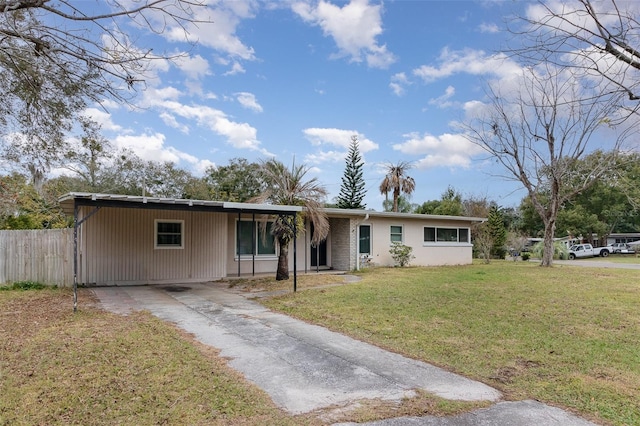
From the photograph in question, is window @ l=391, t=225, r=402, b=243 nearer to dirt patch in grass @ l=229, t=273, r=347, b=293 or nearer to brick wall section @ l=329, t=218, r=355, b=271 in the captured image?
brick wall section @ l=329, t=218, r=355, b=271

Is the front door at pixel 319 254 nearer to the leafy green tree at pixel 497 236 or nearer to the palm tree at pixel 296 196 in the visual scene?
the palm tree at pixel 296 196

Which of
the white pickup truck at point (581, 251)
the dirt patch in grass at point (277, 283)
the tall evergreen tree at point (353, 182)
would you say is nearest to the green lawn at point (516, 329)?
the dirt patch in grass at point (277, 283)

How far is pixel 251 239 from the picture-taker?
14711mm

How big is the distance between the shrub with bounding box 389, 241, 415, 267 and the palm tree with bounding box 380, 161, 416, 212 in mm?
15123

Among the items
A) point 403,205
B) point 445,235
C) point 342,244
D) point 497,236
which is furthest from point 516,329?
point 403,205

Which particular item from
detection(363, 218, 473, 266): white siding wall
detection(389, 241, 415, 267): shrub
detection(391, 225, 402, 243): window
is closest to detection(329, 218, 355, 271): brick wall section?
detection(363, 218, 473, 266): white siding wall

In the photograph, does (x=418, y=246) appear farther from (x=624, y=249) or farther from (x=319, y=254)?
(x=624, y=249)

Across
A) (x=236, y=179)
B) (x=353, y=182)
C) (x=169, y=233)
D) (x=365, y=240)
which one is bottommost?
(x=365, y=240)

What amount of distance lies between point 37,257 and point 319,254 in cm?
1005

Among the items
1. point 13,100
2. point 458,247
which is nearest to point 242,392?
point 13,100

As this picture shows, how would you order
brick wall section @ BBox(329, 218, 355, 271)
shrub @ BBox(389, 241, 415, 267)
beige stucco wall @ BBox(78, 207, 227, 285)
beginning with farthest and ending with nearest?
1. shrub @ BBox(389, 241, 415, 267)
2. brick wall section @ BBox(329, 218, 355, 271)
3. beige stucco wall @ BBox(78, 207, 227, 285)

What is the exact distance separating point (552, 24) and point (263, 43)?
9099mm

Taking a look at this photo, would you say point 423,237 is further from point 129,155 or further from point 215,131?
point 129,155

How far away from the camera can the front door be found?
16.8 meters
